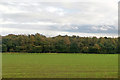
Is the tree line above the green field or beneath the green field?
above

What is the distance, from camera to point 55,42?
6009cm

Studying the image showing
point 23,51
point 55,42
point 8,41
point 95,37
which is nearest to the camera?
point 8,41

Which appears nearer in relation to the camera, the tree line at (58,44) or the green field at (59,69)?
the green field at (59,69)

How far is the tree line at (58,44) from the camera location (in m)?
53.9

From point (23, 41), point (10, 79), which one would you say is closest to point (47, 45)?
point (23, 41)

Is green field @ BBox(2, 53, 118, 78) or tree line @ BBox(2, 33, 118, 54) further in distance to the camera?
tree line @ BBox(2, 33, 118, 54)

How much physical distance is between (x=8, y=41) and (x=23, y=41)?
18.4 feet

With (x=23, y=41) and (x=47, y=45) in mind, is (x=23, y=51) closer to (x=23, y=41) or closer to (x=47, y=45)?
(x=23, y=41)

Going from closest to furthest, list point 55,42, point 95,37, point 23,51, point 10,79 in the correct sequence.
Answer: point 10,79 → point 23,51 → point 55,42 → point 95,37

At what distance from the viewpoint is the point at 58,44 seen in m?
59.5

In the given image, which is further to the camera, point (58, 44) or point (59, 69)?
point (58, 44)

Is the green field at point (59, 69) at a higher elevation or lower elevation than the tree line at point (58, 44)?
lower

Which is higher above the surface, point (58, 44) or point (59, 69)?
point (58, 44)

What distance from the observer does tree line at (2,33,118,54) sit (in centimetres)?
5388
